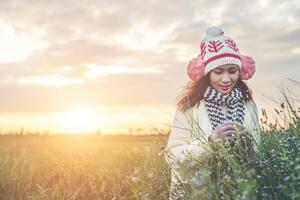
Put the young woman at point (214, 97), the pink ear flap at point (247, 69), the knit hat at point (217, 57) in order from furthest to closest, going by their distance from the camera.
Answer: the pink ear flap at point (247, 69) → the knit hat at point (217, 57) → the young woman at point (214, 97)

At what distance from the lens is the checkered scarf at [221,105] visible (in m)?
6.28

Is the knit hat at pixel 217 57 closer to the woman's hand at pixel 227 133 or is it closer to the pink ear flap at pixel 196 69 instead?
the pink ear flap at pixel 196 69

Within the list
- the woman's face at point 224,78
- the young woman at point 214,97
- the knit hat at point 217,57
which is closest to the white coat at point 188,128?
the young woman at point 214,97

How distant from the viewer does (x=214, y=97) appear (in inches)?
247

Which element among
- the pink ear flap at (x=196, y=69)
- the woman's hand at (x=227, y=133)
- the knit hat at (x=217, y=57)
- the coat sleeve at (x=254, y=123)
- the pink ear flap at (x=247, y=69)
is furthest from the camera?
the pink ear flap at (x=247, y=69)

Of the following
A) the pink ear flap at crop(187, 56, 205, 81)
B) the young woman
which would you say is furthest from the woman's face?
the pink ear flap at crop(187, 56, 205, 81)

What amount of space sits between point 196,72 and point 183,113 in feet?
1.57

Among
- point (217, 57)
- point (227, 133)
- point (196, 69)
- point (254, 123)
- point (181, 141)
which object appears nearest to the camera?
point (227, 133)

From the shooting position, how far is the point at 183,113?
20.9 feet

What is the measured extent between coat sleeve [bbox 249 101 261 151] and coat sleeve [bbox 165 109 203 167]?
569 mm

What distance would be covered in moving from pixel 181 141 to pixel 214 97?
0.53 meters

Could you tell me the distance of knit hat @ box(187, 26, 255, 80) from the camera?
6453 millimetres

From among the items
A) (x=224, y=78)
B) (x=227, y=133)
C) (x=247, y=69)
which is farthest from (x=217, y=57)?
(x=227, y=133)

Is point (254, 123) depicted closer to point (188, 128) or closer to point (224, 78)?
point (224, 78)
